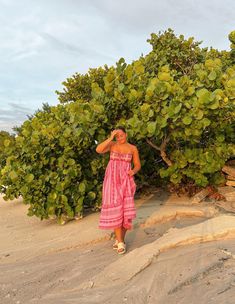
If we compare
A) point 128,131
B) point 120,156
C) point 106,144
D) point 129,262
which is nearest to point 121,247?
point 129,262

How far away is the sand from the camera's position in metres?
3.54

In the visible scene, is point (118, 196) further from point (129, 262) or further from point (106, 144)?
point (129, 262)

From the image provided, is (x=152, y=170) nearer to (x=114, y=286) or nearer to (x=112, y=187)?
(x=112, y=187)

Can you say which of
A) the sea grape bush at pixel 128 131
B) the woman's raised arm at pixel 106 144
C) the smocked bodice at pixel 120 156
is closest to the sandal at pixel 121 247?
the smocked bodice at pixel 120 156

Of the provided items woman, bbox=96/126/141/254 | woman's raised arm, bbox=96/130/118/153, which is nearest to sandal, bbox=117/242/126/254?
woman, bbox=96/126/141/254

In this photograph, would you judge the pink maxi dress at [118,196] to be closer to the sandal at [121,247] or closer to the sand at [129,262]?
the sandal at [121,247]

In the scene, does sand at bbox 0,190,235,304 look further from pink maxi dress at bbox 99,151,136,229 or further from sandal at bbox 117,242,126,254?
pink maxi dress at bbox 99,151,136,229

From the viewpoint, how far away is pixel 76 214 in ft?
21.4

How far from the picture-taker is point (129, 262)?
427cm

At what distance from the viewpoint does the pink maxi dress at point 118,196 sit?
188 inches

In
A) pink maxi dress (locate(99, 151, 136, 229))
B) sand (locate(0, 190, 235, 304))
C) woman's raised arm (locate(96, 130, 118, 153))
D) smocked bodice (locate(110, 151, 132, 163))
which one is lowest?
sand (locate(0, 190, 235, 304))

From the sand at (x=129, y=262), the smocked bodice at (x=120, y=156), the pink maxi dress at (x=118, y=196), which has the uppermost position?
the smocked bodice at (x=120, y=156)

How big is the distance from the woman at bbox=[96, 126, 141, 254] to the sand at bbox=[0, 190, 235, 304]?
15.4 inches

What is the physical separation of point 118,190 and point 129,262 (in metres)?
0.95
